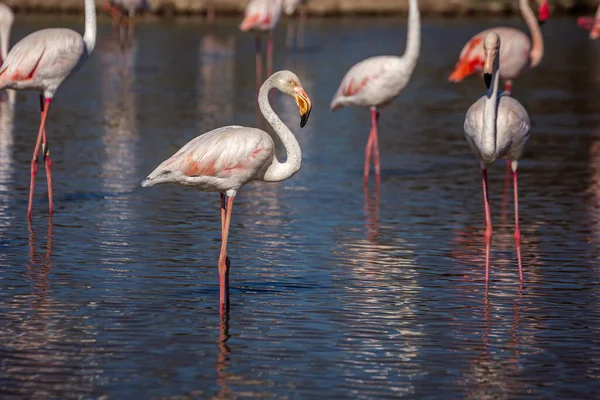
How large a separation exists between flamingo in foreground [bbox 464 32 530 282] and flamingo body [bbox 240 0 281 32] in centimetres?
1492

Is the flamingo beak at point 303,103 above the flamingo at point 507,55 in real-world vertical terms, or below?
below

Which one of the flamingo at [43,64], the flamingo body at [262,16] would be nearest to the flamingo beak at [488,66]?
the flamingo at [43,64]

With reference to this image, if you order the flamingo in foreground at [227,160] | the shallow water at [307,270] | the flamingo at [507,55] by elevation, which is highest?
the flamingo at [507,55]

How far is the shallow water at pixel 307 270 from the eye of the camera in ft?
23.1

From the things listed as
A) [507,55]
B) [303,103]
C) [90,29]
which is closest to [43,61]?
[90,29]

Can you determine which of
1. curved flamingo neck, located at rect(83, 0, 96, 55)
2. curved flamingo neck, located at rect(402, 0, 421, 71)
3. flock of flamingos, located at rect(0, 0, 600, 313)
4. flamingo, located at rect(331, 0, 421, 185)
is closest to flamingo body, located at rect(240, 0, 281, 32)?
flock of flamingos, located at rect(0, 0, 600, 313)

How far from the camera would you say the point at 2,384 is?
22.1ft

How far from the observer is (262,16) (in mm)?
25156

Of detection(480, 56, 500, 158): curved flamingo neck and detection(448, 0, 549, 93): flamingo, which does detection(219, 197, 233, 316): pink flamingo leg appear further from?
detection(448, 0, 549, 93): flamingo

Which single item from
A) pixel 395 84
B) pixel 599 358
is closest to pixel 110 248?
pixel 599 358

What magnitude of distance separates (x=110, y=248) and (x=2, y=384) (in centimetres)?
344

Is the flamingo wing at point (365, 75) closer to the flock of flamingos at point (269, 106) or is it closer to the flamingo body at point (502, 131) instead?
the flock of flamingos at point (269, 106)

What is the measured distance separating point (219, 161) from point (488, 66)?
7.06 ft

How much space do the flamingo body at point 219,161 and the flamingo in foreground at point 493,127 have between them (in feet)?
5.81
